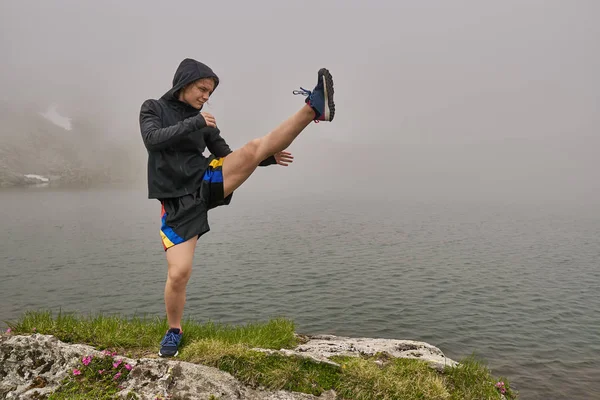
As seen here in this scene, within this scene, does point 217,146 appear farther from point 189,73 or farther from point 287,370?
point 287,370

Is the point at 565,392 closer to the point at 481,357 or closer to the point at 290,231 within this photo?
the point at 481,357

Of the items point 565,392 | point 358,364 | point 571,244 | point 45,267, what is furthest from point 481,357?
point 571,244

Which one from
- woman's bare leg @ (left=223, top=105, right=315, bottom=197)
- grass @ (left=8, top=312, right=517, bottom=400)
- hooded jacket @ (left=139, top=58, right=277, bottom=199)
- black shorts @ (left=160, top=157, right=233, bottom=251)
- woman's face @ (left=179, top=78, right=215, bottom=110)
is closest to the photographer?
grass @ (left=8, top=312, right=517, bottom=400)

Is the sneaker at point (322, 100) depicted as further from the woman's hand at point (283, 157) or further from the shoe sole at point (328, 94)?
the woman's hand at point (283, 157)

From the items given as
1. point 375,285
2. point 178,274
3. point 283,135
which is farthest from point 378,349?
point 375,285

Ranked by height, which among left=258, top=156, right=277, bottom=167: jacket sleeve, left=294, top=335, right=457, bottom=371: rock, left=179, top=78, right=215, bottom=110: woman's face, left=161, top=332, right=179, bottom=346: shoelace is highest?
left=179, top=78, right=215, bottom=110: woman's face

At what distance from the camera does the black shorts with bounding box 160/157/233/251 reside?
564cm

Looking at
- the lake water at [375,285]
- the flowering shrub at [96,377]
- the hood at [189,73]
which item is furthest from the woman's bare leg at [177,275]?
the lake water at [375,285]

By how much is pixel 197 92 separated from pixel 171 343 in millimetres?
3583

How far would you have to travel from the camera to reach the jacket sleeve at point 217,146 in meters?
6.08

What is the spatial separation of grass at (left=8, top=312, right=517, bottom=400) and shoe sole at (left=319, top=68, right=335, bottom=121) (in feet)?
10.5

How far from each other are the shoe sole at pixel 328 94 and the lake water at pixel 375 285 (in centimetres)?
1130

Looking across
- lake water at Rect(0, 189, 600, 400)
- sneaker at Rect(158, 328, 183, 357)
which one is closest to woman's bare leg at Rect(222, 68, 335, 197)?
sneaker at Rect(158, 328, 183, 357)

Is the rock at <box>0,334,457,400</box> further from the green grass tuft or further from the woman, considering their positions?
the woman
